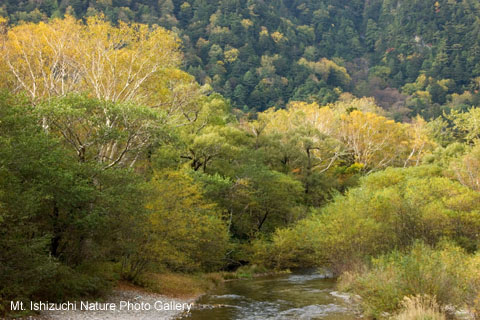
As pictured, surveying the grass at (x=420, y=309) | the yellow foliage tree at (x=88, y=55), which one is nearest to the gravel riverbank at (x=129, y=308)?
the grass at (x=420, y=309)

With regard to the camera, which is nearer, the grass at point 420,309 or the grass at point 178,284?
the grass at point 420,309

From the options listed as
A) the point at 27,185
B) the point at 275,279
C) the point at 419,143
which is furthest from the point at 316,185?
the point at 27,185

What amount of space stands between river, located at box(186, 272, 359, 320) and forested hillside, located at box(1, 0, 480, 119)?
87657 mm

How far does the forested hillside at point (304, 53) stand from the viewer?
132 metres

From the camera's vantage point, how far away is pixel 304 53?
173 m

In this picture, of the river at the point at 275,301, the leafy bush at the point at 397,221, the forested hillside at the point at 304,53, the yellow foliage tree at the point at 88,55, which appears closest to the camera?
the river at the point at 275,301

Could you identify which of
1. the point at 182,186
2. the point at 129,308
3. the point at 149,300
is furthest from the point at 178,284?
the point at 129,308

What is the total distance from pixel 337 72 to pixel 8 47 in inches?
5279

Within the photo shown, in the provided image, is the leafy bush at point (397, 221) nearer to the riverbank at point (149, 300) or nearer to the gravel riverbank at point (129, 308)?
the riverbank at point (149, 300)

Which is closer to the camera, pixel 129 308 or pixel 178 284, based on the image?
pixel 129 308

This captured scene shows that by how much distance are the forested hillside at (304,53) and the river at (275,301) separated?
288ft

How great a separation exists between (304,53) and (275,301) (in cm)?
15245

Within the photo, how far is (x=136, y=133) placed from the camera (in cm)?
2800

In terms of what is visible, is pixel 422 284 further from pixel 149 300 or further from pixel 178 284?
pixel 178 284
